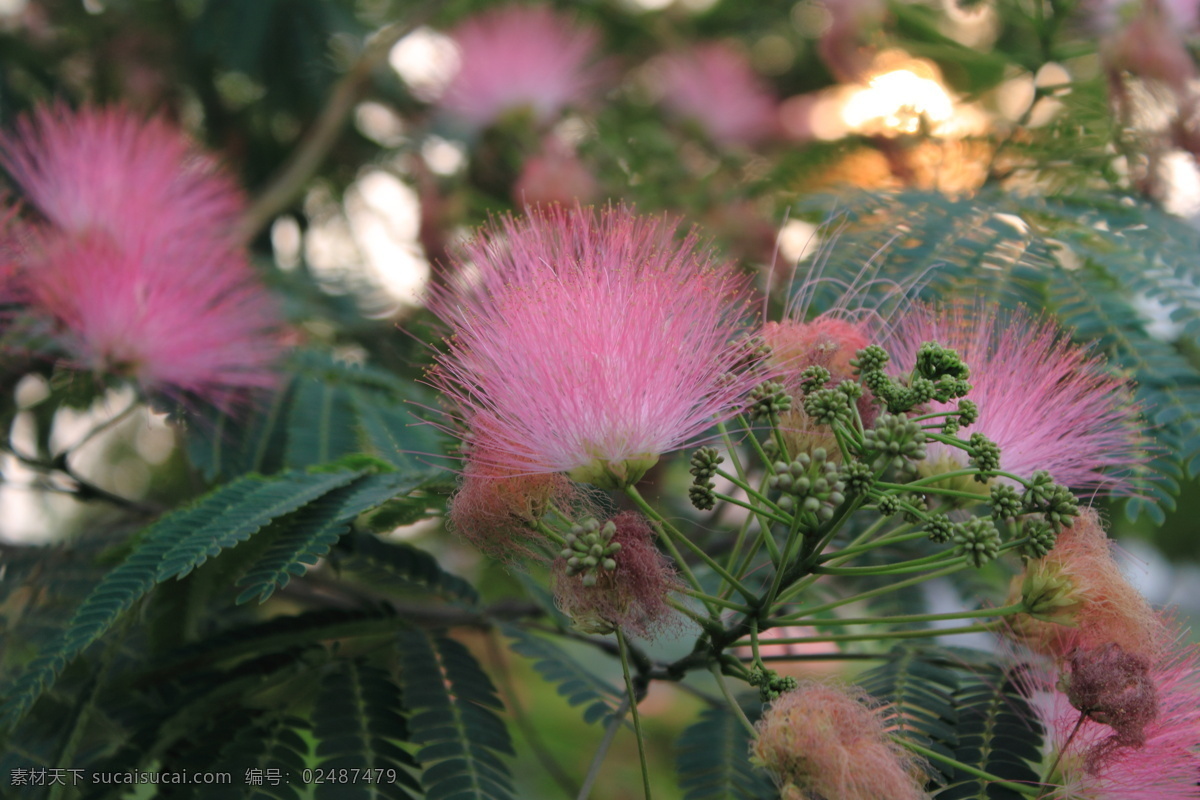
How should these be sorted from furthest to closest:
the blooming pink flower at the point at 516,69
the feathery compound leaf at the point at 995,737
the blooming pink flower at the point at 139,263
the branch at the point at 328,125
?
the blooming pink flower at the point at 516,69 → the branch at the point at 328,125 → the blooming pink flower at the point at 139,263 → the feathery compound leaf at the point at 995,737

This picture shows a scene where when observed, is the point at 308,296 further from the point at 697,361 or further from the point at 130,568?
the point at 697,361

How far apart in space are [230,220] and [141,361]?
0.68 metres

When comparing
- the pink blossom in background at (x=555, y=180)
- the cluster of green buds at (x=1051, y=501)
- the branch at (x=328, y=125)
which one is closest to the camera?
the cluster of green buds at (x=1051, y=501)

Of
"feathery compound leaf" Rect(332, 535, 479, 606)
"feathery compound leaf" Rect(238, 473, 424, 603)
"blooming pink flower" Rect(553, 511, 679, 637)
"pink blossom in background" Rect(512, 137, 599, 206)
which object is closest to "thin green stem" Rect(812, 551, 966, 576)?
"blooming pink flower" Rect(553, 511, 679, 637)

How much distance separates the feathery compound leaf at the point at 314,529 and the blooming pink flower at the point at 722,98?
10.0 ft

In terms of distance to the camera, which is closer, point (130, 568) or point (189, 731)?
point (130, 568)

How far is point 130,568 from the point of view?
63.5 inches

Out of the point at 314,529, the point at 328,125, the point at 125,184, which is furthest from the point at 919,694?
the point at 328,125

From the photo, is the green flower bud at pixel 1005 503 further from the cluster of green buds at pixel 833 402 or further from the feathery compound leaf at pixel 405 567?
the feathery compound leaf at pixel 405 567

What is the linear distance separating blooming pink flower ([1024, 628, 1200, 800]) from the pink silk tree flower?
0.72 metres

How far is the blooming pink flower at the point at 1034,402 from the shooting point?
5.06 feet

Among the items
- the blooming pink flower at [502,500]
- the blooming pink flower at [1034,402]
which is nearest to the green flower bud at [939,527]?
the blooming pink flower at [1034,402]

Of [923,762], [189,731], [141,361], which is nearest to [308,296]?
[141,361]

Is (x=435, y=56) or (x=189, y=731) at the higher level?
(x=435, y=56)
